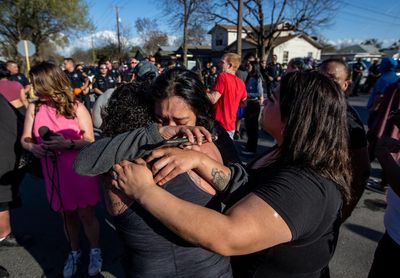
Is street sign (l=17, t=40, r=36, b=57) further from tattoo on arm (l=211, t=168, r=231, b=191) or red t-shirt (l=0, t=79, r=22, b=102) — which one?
tattoo on arm (l=211, t=168, r=231, b=191)

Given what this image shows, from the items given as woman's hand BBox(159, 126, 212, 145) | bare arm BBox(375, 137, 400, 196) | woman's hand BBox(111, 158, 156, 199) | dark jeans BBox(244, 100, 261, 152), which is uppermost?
woman's hand BBox(159, 126, 212, 145)

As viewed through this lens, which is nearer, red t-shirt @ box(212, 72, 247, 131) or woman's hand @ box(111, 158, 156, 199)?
woman's hand @ box(111, 158, 156, 199)

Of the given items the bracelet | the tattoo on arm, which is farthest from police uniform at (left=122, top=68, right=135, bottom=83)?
the tattoo on arm

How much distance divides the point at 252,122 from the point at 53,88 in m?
4.17

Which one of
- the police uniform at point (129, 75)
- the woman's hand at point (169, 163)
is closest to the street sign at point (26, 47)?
the police uniform at point (129, 75)

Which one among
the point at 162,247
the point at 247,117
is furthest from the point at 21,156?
the point at 247,117

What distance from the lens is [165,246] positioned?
1.13m

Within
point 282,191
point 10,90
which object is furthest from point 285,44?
point 282,191

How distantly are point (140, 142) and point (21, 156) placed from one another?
6.67ft

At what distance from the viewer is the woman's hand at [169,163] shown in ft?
3.12

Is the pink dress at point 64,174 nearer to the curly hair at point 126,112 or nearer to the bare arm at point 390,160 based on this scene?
the curly hair at point 126,112

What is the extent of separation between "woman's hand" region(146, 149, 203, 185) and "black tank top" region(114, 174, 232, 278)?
0.08m

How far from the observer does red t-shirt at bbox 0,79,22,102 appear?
4824 mm

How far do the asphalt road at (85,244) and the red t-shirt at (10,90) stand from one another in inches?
78.7
